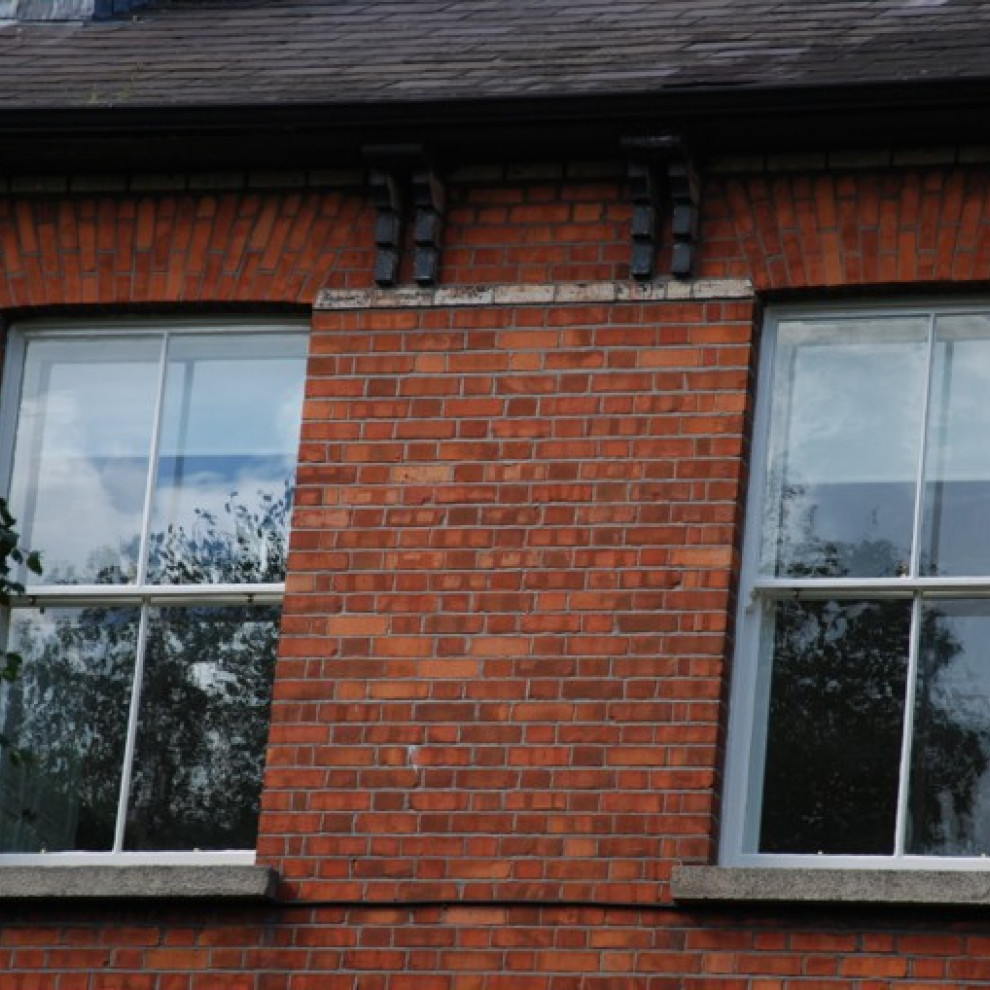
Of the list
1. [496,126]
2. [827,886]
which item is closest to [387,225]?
[496,126]

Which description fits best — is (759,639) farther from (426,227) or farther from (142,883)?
(142,883)

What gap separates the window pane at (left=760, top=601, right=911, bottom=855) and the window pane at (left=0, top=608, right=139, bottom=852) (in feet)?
8.35

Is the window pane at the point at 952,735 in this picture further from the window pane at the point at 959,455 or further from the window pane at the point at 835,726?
the window pane at the point at 959,455

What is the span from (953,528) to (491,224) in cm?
221

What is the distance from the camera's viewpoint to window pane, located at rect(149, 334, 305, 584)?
38.6ft

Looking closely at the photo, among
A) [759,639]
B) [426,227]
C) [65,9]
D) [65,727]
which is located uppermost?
[65,9]

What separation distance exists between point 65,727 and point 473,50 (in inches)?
128

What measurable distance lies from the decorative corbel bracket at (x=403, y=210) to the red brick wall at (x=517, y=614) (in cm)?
9

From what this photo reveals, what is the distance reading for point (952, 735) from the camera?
10820 millimetres

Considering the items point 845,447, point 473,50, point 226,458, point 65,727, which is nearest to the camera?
point 845,447

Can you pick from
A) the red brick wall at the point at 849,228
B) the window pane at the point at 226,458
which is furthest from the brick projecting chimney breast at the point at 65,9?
the red brick wall at the point at 849,228

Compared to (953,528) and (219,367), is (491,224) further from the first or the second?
(953,528)

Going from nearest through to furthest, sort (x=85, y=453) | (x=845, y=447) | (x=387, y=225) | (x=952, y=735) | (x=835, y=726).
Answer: (x=952, y=735) → (x=835, y=726) → (x=845, y=447) → (x=387, y=225) → (x=85, y=453)

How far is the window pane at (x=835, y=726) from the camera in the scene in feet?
35.4
